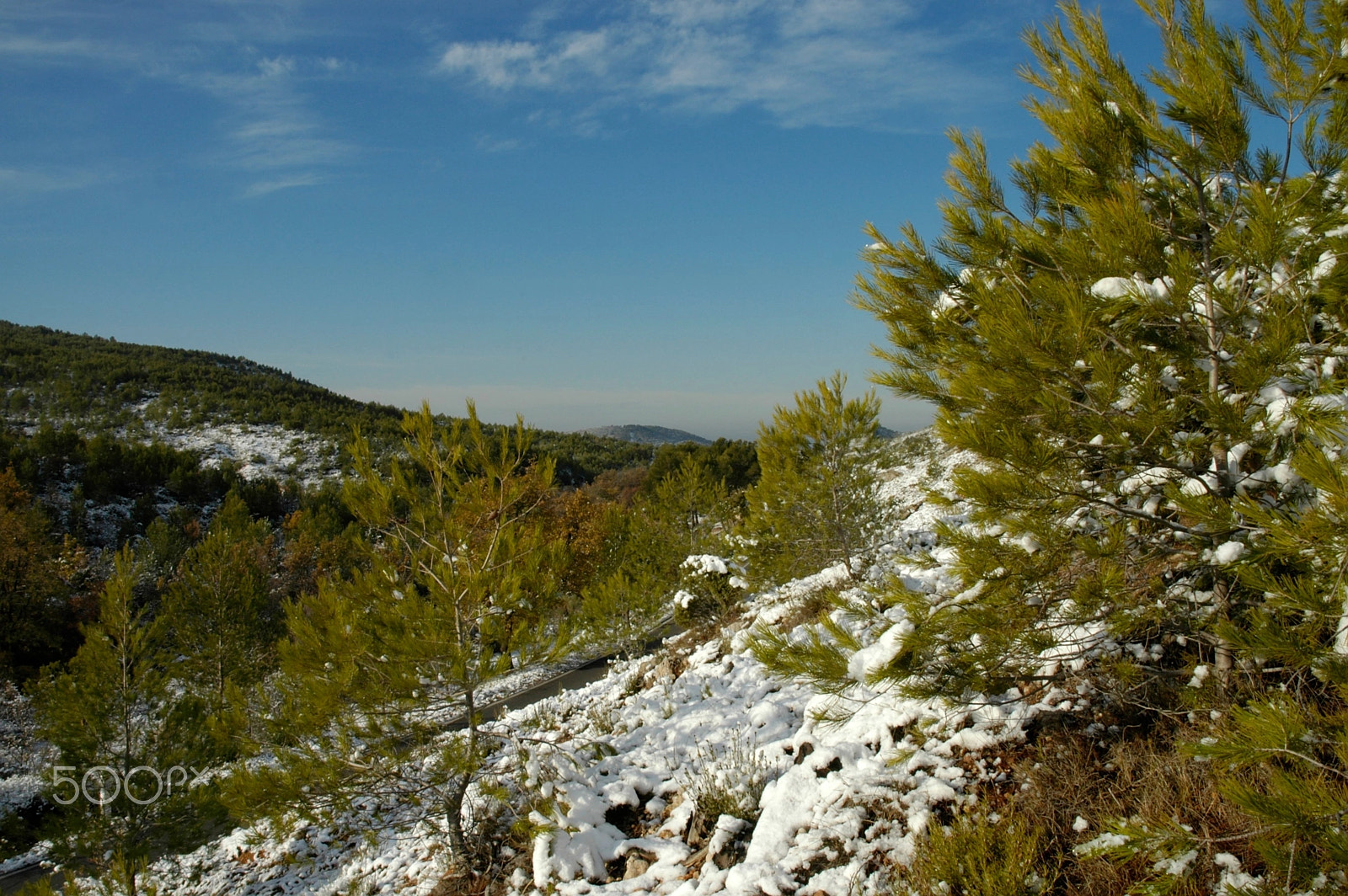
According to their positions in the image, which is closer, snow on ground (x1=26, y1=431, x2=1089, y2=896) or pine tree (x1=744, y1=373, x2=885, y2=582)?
snow on ground (x1=26, y1=431, x2=1089, y2=896)

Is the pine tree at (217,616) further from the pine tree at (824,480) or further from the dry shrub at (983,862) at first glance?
the dry shrub at (983,862)

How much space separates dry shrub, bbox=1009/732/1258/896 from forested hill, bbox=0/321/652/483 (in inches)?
1858

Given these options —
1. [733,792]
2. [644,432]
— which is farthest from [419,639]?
[644,432]

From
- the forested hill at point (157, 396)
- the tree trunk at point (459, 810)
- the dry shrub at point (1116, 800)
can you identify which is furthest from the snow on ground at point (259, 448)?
the dry shrub at point (1116, 800)

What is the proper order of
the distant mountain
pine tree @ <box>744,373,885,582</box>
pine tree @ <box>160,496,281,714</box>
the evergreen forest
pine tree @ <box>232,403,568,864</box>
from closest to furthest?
1. the evergreen forest
2. pine tree @ <box>232,403,568,864</box>
3. pine tree @ <box>744,373,885,582</box>
4. pine tree @ <box>160,496,281,714</box>
5. the distant mountain

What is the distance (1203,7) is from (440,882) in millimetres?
8121

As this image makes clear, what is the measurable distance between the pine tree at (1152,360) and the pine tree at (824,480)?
764 centimetres

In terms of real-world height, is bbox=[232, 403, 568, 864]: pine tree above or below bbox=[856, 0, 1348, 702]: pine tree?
below

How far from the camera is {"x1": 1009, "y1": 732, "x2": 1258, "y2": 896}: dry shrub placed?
265 cm

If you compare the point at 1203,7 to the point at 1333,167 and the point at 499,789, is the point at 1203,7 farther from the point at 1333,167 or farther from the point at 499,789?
the point at 499,789

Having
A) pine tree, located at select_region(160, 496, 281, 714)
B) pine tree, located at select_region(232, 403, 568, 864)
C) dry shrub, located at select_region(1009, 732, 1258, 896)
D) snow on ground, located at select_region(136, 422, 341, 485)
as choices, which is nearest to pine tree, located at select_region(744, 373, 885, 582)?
pine tree, located at select_region(232, 403, 568, 864)

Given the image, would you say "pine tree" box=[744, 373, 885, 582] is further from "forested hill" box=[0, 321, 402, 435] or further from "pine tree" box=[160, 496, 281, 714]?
"forested hill" box=[0, 321, 402, 435]

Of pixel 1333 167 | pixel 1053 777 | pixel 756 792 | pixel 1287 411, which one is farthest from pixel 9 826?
pixel 1333 167

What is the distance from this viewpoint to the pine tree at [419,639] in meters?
5.30
